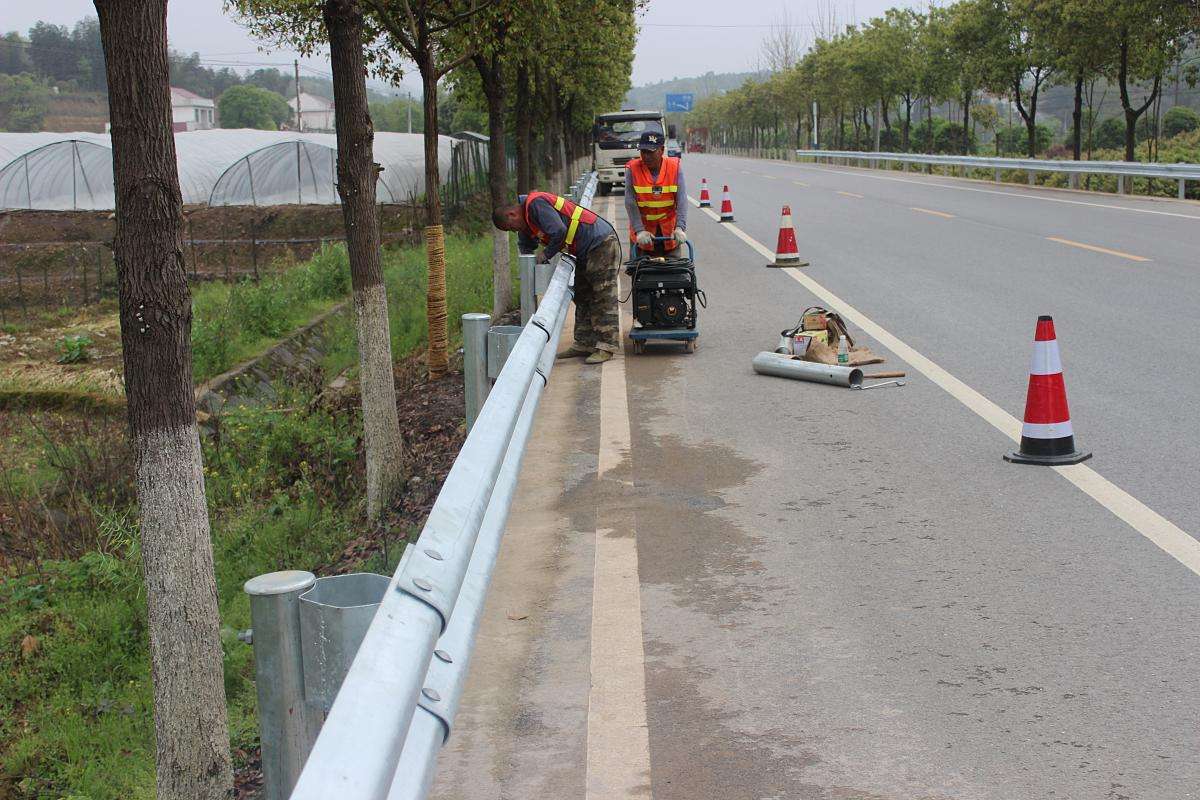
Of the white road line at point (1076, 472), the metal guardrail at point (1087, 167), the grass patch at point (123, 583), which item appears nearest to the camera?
the white road line at point (1076, 472)

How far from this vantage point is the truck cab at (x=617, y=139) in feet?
111

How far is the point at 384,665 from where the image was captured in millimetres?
2189

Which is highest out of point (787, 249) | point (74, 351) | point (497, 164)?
point (497, 164)

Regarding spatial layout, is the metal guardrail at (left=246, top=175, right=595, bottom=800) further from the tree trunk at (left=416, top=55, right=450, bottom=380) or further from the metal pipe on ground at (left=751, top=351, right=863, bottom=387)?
the tree trunk at (left=416, top=55, right=450, bottom=380)

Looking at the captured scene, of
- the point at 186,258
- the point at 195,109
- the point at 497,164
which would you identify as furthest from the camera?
the point at 195,109

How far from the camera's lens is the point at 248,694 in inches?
246

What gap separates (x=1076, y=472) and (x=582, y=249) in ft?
15.0

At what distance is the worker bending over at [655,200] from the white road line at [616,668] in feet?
A: 13.6

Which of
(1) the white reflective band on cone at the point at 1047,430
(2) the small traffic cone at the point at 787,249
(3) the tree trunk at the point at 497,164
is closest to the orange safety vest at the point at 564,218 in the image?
(1) the white reflective band on cone at the point at 1047,430

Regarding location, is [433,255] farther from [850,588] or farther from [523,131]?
[523,131]

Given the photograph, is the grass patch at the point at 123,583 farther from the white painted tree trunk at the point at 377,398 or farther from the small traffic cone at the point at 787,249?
the small traffic cone at the point at 787,249

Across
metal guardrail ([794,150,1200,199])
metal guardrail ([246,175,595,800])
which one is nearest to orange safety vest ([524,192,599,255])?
metal guardrail ([246,175,595,800])

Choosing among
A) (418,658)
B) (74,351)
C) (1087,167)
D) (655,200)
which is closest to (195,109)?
(1087,167)

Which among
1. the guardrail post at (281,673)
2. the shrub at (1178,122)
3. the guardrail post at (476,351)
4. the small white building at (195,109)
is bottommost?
the guardrail post at (281,673)
